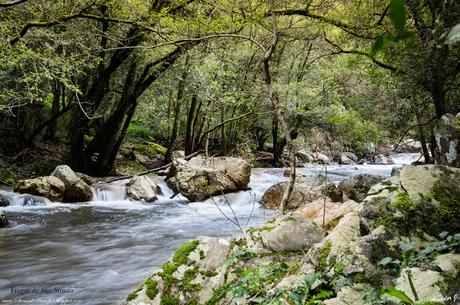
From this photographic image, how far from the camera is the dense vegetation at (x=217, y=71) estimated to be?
23.0 ft

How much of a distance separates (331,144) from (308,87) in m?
6.62

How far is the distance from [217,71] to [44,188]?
684 centimetres

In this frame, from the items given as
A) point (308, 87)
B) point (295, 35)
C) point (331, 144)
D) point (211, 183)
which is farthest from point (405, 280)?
point (331, 144)

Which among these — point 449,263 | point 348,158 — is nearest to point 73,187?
point 449,263

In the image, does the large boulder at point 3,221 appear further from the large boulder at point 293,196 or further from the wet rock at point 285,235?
the wet rock at point 285,235

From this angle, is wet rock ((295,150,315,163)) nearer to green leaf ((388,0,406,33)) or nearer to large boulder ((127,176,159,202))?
large boulder ((127,176,159,202))

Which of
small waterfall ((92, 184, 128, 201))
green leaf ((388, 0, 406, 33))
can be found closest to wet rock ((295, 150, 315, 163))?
small waterfall ((92, 184, 128, 201))

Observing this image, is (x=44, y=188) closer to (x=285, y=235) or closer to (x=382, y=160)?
(x=285, y=235)

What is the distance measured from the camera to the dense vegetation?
276 inches

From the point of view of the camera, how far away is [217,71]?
13.3 metres

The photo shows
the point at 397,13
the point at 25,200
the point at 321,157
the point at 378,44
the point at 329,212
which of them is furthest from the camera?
the point at 321,157

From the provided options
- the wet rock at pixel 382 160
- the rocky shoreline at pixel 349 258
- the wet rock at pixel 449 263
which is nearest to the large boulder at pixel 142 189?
the rocky shoreline at pixel 349 258

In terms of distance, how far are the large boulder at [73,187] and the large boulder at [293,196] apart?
5697 millimetres

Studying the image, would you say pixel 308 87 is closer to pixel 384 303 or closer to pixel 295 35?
pixel 295 35
